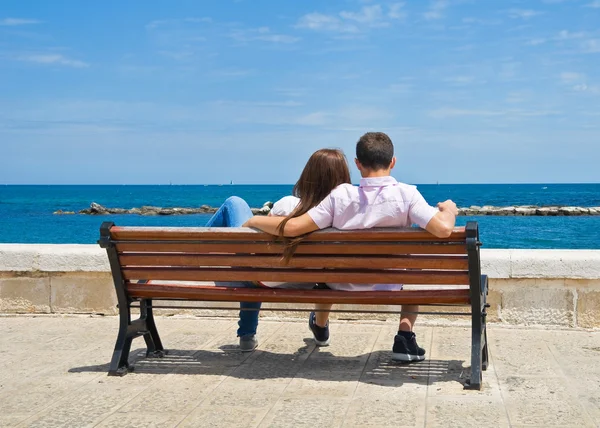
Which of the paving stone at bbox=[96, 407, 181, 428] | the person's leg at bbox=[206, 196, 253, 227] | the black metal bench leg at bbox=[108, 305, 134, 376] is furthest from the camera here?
the person's leg at bbox=[206, 196, 253, 227]

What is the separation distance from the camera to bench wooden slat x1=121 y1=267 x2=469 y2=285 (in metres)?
4.20

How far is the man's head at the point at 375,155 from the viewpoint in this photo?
4.36 meters

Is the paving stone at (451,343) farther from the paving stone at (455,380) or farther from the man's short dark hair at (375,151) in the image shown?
the man's short dark hair at (375,151)

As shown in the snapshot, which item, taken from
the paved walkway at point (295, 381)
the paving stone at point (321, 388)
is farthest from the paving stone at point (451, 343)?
the paving stone at point (321, 388)

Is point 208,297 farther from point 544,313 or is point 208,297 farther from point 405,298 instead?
point 544,313

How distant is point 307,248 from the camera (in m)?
4.27

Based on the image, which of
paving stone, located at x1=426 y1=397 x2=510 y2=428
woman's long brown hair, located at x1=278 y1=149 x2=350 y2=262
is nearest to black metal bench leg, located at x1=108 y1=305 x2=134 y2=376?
woman's long brown hair, located at x1=278 y1=149 x2=350 y2=262

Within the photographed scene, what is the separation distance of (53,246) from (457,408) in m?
3.99

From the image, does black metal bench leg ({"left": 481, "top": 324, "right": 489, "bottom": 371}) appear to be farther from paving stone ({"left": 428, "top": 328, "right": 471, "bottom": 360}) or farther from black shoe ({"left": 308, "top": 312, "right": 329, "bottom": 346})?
black shoe ({"left": 308, "top": 312, "right": 329, "bottom": 346})

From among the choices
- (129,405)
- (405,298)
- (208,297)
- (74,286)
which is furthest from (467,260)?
(74,286)

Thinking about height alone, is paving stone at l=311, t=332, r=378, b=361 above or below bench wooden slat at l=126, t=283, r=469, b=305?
below

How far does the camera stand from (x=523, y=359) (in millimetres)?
4801

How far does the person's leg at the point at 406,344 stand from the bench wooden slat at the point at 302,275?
0.47 metres

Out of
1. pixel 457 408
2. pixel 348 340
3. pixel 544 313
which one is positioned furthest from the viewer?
pixel 544 313
